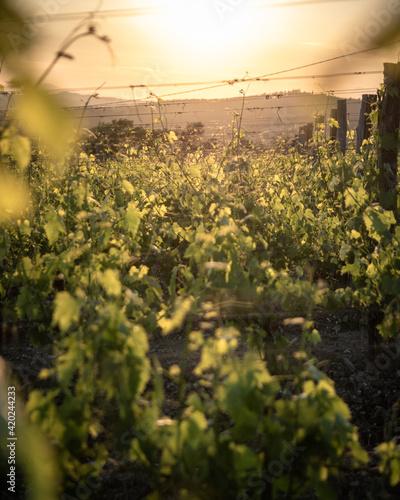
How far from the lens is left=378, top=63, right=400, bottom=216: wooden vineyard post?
402cm

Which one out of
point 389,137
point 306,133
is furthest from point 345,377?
point 306,133

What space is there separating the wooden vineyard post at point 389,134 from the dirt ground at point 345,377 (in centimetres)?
126

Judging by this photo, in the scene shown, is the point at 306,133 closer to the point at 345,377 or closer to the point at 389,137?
the point at 389,137

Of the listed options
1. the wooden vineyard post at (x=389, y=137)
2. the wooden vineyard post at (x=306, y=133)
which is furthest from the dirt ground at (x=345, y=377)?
the wooden vineyard post at (x=306, y=133)

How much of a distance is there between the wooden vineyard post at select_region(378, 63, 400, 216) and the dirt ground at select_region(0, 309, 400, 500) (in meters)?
1.26

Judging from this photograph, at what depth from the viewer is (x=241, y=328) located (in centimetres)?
262

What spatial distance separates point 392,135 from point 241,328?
98.3 inches

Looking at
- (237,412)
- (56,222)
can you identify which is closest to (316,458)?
(237,412)

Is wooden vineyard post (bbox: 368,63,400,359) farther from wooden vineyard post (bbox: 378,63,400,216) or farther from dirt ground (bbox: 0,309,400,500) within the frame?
dirt ground (bbox: 0,309,400,500)

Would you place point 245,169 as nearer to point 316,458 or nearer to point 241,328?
point 241,328

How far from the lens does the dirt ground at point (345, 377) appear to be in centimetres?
228

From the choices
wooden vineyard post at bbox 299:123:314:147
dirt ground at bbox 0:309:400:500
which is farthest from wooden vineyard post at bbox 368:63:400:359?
wooden vineyard post at bbox 299:123:314:147

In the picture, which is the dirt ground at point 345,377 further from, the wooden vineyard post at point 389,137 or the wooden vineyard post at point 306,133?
the wooden vineyard post at point 306,133

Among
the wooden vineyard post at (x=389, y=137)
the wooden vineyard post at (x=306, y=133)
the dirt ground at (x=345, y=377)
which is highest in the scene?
the wooden vineyard post at (x=306, y=133)
